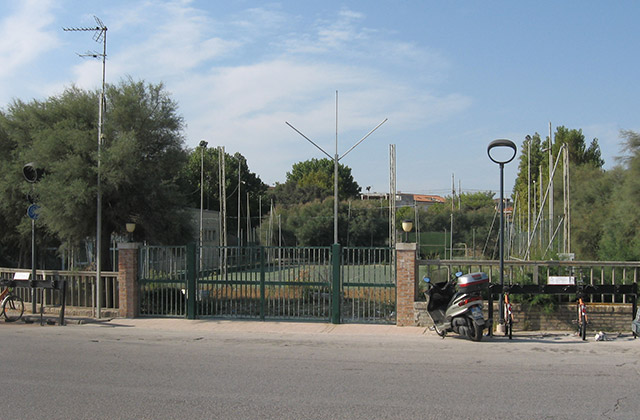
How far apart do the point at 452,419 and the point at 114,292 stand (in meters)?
11.5

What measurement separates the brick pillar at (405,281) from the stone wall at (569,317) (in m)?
1.63

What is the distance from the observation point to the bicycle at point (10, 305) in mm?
14695

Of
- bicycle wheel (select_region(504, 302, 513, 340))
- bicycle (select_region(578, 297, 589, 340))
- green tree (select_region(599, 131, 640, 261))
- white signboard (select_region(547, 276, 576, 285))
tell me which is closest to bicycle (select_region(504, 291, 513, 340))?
bicycle wheel (select_region(504, 302, 513, 340))

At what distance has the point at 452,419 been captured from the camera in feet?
20.0

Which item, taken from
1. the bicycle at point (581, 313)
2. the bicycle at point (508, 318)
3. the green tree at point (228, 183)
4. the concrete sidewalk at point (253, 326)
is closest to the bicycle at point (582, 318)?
the bicycle at point (581, 313)

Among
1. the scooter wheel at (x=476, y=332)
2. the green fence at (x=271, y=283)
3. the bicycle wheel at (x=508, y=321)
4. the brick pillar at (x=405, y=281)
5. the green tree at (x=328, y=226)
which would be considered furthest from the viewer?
the green tree at (x=328, y=226)

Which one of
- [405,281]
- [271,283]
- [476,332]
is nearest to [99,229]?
[271,283]

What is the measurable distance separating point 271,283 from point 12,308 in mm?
7059

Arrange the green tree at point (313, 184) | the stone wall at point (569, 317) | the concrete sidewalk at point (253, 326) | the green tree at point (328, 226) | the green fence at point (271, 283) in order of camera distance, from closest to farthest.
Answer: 1. the stone wall at point (569, 317)
2. the concrete sidewalk at point (253, 326)
3. the green fence at point (271, 283)
4. the green tree at point (328, 226)
5. the green tree at point (313, 184)

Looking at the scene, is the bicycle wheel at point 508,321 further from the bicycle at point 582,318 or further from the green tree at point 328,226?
the green tree at point 328,226

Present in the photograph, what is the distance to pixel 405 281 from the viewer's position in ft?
42.2

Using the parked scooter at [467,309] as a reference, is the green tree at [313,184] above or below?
above

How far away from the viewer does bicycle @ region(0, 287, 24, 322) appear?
14695mm

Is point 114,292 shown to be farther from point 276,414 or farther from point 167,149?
point 276,414
